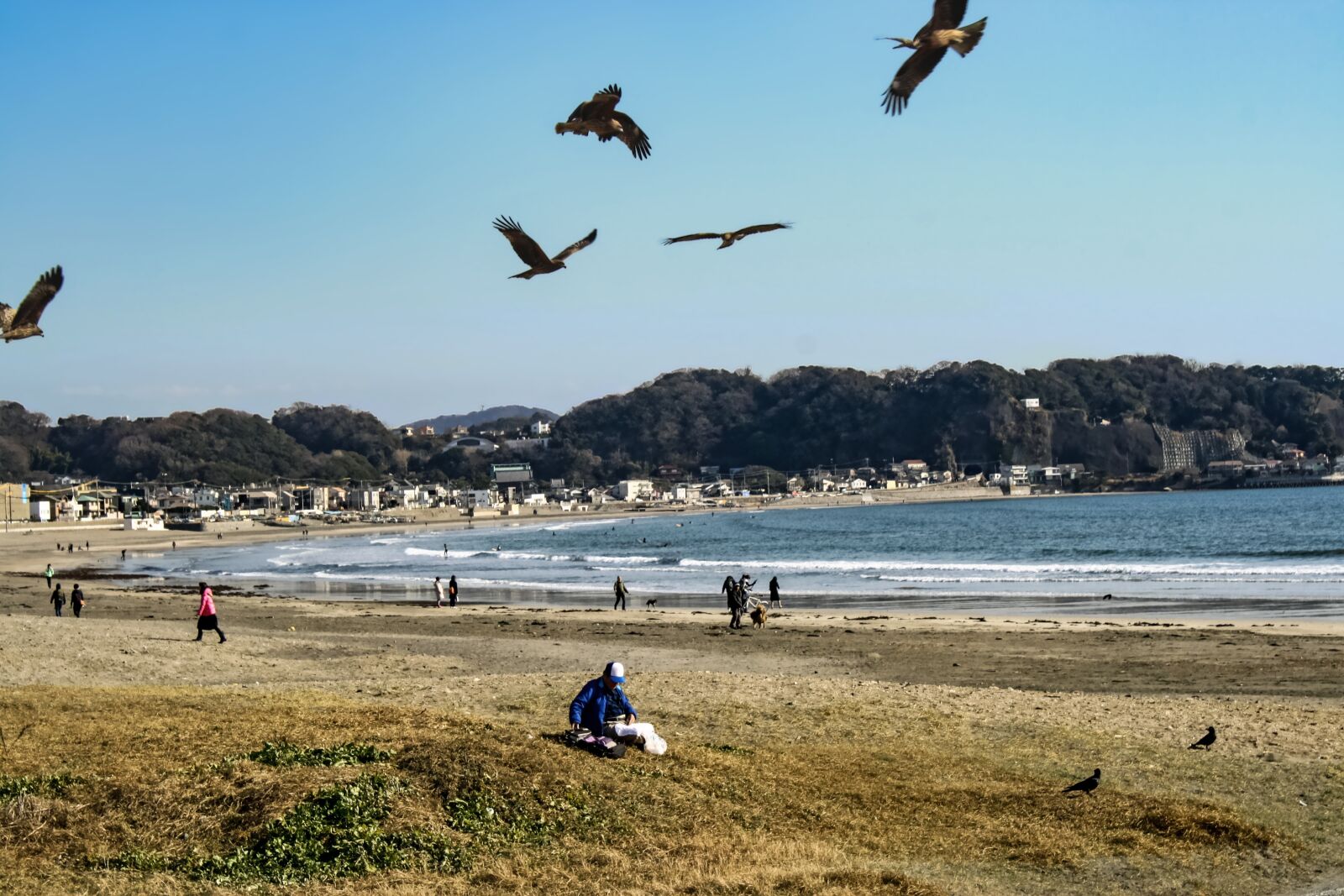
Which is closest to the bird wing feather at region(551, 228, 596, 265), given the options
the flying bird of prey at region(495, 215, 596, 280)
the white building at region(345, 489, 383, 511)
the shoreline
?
the flying bird of prey at region(495, 215, 596, 280)

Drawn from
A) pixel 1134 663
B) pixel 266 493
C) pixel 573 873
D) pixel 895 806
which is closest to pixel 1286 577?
pixel 1134 663

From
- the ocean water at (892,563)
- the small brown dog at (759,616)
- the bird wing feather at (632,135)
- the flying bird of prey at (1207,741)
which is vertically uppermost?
the bird wing feather at (632,135)

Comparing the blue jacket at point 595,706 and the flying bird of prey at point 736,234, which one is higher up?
the flying bird of prey at point 736,234

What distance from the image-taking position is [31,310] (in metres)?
9.52

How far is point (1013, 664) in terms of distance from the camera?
19938 mm

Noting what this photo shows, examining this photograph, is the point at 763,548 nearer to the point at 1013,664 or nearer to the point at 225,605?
the point at 225,605

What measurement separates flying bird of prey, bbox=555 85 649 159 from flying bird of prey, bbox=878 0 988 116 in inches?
77.9

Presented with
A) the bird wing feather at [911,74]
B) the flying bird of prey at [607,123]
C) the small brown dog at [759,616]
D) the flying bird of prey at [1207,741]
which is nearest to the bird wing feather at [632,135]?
the flying bird of prey at [607,123]

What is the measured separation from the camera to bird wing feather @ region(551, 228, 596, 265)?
31.1 ft

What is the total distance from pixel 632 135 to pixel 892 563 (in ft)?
153

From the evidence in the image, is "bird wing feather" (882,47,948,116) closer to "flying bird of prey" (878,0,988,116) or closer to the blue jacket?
"flying bird of prey" (878,0,988,116)

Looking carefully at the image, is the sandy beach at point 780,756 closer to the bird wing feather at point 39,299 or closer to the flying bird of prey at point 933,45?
the bird wing feather at point 39,299

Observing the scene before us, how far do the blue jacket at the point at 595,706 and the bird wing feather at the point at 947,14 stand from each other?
5328mm

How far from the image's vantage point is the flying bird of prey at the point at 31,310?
9398 millimetres
